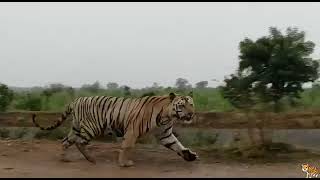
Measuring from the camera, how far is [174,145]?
373 inches

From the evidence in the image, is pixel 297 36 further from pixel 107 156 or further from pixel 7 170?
pixel 7 170

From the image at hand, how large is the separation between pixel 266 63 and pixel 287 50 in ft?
2.03

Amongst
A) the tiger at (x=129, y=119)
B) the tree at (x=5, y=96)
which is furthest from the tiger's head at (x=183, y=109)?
the tree at (x=5, y=96)

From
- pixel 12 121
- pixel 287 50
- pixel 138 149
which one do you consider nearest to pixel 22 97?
pixel 12 121

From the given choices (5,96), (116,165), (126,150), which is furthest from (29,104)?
(126,150)

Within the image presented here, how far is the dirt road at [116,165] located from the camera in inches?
324

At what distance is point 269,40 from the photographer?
1357 cm

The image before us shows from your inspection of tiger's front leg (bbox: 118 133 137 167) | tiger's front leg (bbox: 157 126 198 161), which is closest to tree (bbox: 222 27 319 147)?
tiger's front leg (bbox: 157 126 198 161)

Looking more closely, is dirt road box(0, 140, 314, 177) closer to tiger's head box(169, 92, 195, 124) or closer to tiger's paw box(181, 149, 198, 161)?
tiger's paw box(181, 149, 198, 161)

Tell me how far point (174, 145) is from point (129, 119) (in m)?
0.93

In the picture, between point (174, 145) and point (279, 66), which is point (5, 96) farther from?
point (279, 66)

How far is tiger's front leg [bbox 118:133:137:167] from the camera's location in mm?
9000

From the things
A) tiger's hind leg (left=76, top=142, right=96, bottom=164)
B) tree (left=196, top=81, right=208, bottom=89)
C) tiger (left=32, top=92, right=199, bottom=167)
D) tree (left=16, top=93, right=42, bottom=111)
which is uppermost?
tree (left=196, top=81, right=208, bottom=89)

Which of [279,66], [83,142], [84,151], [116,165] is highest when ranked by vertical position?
[279,66]
